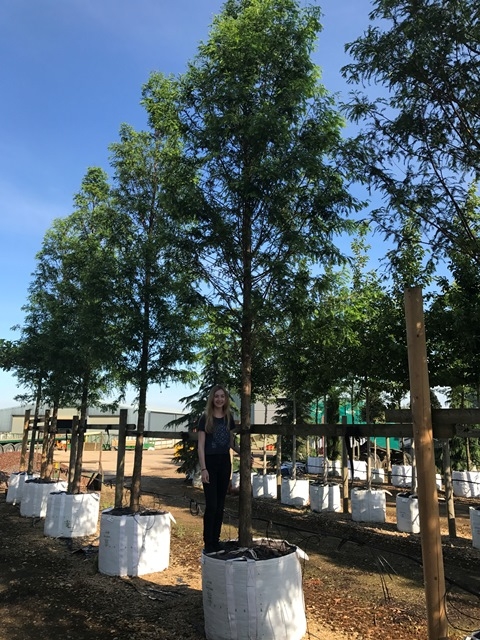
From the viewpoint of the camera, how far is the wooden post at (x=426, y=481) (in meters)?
2.93

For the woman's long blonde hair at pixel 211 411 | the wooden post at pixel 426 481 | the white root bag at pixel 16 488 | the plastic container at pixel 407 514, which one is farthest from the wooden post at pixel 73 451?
the wooden post at pixel 426 481

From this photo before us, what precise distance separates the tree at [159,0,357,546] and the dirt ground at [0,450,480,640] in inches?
60.5

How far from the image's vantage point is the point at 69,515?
27.2ft

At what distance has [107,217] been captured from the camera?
807cm

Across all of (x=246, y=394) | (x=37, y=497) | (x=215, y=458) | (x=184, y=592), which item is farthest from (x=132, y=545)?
(x=37, y=497)

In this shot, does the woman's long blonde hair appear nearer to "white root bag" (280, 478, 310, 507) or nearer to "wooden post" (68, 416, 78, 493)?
"wooden post" (68, 416, 78, 493)

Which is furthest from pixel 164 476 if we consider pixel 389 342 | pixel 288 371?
pixel 389 342

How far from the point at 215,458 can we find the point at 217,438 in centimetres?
19

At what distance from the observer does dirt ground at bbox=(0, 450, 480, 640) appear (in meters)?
4.36

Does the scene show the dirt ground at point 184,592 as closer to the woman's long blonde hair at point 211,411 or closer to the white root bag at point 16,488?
the woman's long blonde hair at point 211,411

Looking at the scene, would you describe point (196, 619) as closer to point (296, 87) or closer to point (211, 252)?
point (211, 252)

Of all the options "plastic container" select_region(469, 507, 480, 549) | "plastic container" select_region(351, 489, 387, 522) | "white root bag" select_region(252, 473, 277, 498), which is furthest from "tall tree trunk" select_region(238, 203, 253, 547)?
"white root bag" select_region(252, 473, 277, 498)

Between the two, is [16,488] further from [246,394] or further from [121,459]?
[246,394]

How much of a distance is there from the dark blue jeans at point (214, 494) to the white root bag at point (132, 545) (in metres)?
1.82
